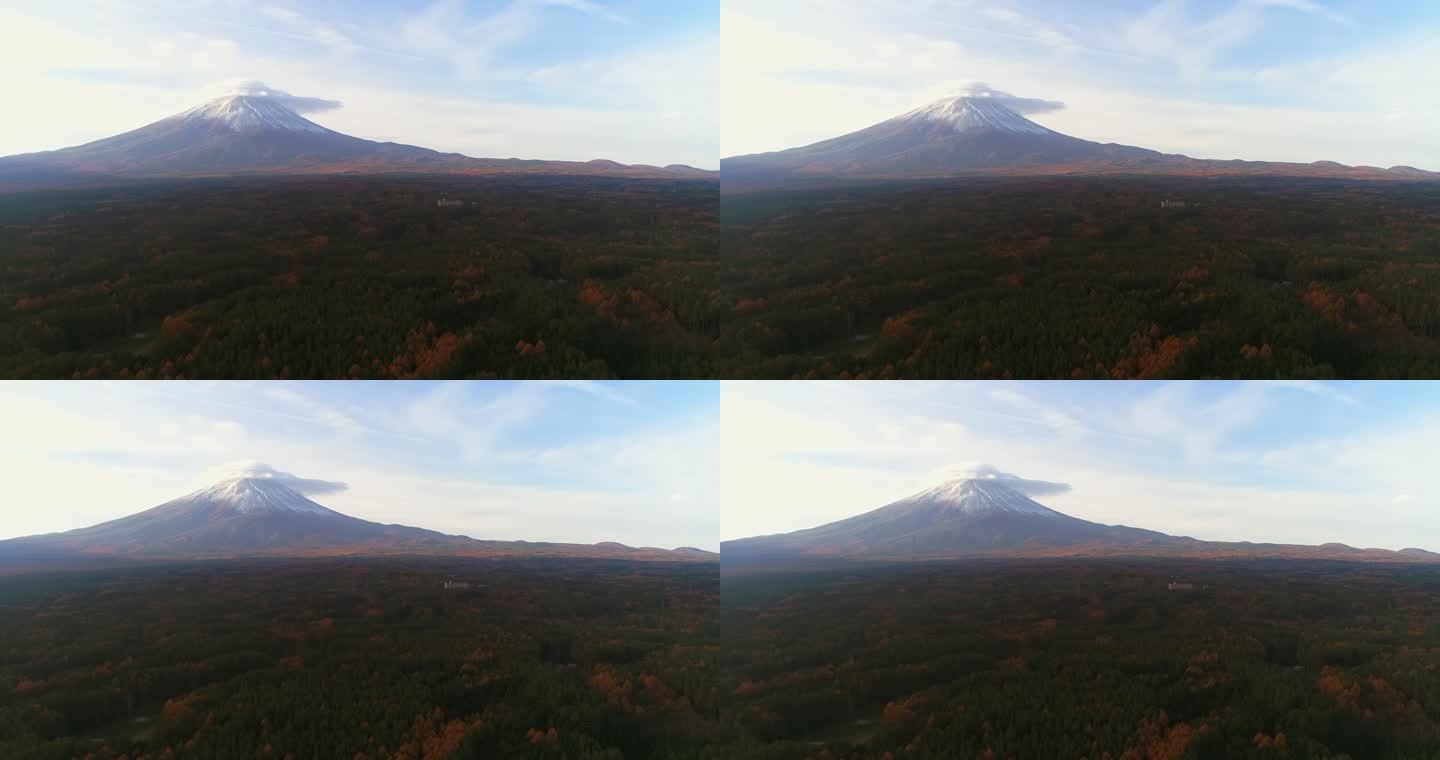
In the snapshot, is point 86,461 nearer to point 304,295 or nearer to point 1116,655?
point 304,295

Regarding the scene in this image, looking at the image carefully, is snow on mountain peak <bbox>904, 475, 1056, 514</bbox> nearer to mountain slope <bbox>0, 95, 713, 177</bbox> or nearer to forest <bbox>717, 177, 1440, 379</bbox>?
forest <bbox>717, 177, 1440, 379</bbox>

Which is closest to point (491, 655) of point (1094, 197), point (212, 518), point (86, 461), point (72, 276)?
point (212, 518)

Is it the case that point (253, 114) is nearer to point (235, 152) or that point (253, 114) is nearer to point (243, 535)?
point (235, 152)

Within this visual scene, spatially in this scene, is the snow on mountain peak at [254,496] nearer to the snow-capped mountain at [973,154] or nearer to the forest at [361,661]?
the forest at [361,661]

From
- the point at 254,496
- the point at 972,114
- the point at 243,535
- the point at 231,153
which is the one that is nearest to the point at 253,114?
the point at 231,153

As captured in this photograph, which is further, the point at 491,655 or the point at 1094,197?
the point at 1094,197

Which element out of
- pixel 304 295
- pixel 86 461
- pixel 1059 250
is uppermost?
pixel 1059 250
